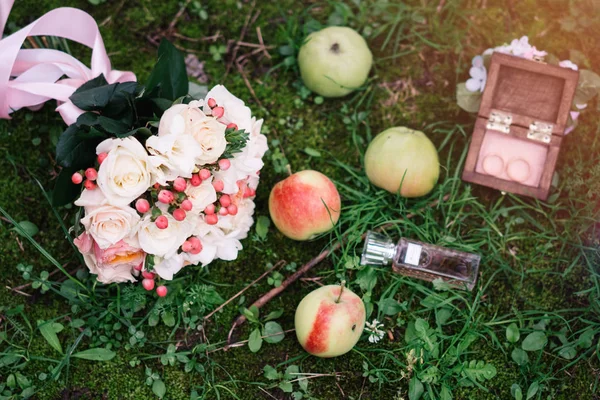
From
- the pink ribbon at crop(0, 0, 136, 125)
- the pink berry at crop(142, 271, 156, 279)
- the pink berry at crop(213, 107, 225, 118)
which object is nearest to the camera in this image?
the pink berry at crop(213, 107, 225, 118)

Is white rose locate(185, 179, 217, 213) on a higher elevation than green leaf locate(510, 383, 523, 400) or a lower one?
higher

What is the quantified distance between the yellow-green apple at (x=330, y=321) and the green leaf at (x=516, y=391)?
703mm

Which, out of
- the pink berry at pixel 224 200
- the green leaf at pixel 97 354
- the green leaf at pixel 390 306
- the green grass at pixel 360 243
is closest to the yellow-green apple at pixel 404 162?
the green grass at pixel 360 243

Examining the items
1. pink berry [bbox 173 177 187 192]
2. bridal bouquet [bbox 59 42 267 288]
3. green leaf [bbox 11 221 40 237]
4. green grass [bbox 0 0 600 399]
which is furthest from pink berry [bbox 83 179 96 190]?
green leaf [bbox 11 221 40 237]

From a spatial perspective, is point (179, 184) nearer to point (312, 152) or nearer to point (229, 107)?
point (229, 107)

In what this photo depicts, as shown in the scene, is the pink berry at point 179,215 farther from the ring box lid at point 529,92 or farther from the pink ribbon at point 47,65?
the ring box lid at point 529,92

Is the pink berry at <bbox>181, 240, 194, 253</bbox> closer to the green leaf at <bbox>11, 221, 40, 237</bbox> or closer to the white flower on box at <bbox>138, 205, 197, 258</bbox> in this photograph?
the white flower on box at <bbox>138, 205, 197, 258</bbox>

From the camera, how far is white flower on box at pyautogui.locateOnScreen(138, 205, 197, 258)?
192cm

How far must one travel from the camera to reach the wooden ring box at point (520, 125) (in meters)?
2.46

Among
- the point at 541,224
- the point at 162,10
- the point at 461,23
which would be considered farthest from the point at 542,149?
the point at 162,10

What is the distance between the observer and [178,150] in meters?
1.86

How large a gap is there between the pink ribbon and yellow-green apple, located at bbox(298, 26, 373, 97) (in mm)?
785

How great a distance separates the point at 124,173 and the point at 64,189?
47 cm

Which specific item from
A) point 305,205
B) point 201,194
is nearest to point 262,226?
point 305,205
